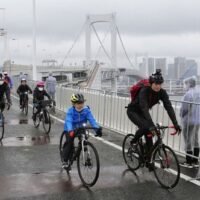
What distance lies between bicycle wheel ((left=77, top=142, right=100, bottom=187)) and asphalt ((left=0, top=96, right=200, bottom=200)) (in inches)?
4.4

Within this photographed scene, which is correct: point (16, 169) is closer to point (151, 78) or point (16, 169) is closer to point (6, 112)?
point (151, 78)

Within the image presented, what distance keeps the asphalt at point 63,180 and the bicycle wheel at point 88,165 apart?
113mm

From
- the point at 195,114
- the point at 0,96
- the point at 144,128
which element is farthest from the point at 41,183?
the point at 0,96

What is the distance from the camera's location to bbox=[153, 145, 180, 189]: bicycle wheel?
247 inches

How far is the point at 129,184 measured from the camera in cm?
662

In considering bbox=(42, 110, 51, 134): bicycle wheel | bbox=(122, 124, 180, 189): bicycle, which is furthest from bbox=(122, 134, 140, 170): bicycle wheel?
bbox=(42, 110, 51, 134): bicycle wheel

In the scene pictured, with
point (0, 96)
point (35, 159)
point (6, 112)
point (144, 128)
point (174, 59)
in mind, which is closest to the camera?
point (144, 128)

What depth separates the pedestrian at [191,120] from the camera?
7840 mm

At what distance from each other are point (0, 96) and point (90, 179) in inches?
237

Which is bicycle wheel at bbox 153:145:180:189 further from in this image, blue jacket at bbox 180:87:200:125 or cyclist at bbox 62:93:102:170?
blue jacket at bbox 180:87:200:125

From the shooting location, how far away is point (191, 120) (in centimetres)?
790

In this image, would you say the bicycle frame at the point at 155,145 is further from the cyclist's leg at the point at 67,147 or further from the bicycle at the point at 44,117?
the bicycle at the point at 44,117

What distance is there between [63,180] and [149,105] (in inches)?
67.7

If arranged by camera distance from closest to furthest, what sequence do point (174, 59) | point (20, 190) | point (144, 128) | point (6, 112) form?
point (20, 190)
point (144, 128)
point (6, 112)
point (174, 59)
